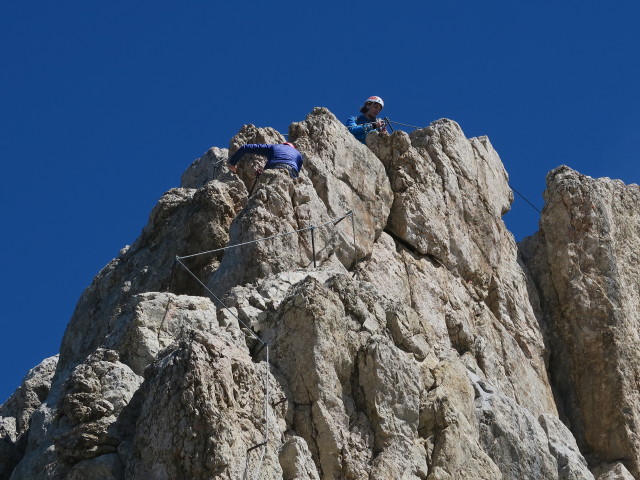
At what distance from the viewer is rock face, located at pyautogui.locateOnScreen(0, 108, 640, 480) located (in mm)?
23984

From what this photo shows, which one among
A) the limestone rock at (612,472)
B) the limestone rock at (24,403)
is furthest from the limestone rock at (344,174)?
the limestone rock at (24,403)

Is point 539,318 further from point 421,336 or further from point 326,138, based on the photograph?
point 421,336

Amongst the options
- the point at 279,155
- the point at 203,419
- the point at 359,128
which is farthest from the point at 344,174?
the point at 203,419

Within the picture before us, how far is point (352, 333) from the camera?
26.8 m

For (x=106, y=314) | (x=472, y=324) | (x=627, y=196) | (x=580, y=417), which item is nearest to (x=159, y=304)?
(x=106, y=314)

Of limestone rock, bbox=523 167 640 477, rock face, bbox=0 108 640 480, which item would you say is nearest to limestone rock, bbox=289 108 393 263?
rock face, bbox=0 108 640 480

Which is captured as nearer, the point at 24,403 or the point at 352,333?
the point at 352,333

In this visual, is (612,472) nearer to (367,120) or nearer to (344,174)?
(344,174)

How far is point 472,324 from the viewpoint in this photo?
34250mm

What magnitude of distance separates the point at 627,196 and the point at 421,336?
1336 centimetres

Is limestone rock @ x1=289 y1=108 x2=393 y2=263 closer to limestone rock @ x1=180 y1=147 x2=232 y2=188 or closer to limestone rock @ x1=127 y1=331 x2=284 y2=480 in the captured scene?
limestone rock @ x1=180 y1=147 x2=232 y2=188

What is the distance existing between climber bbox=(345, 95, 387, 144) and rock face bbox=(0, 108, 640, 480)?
3.46ft

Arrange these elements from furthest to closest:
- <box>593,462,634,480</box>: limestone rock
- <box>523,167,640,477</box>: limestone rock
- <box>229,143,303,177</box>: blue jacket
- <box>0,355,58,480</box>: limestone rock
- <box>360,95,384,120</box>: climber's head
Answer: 1. <box>360,95,384,120</box>: climber's head
2. <box>523,167,640,477</box>: limestone rock
3. <box>593,462,634,480</box>: limestone rock
4. <box>229,143,303,177</box>: blue jacket
5. <box>0,355,58,480</box>: limestone rock

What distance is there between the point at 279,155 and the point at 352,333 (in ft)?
22.7
